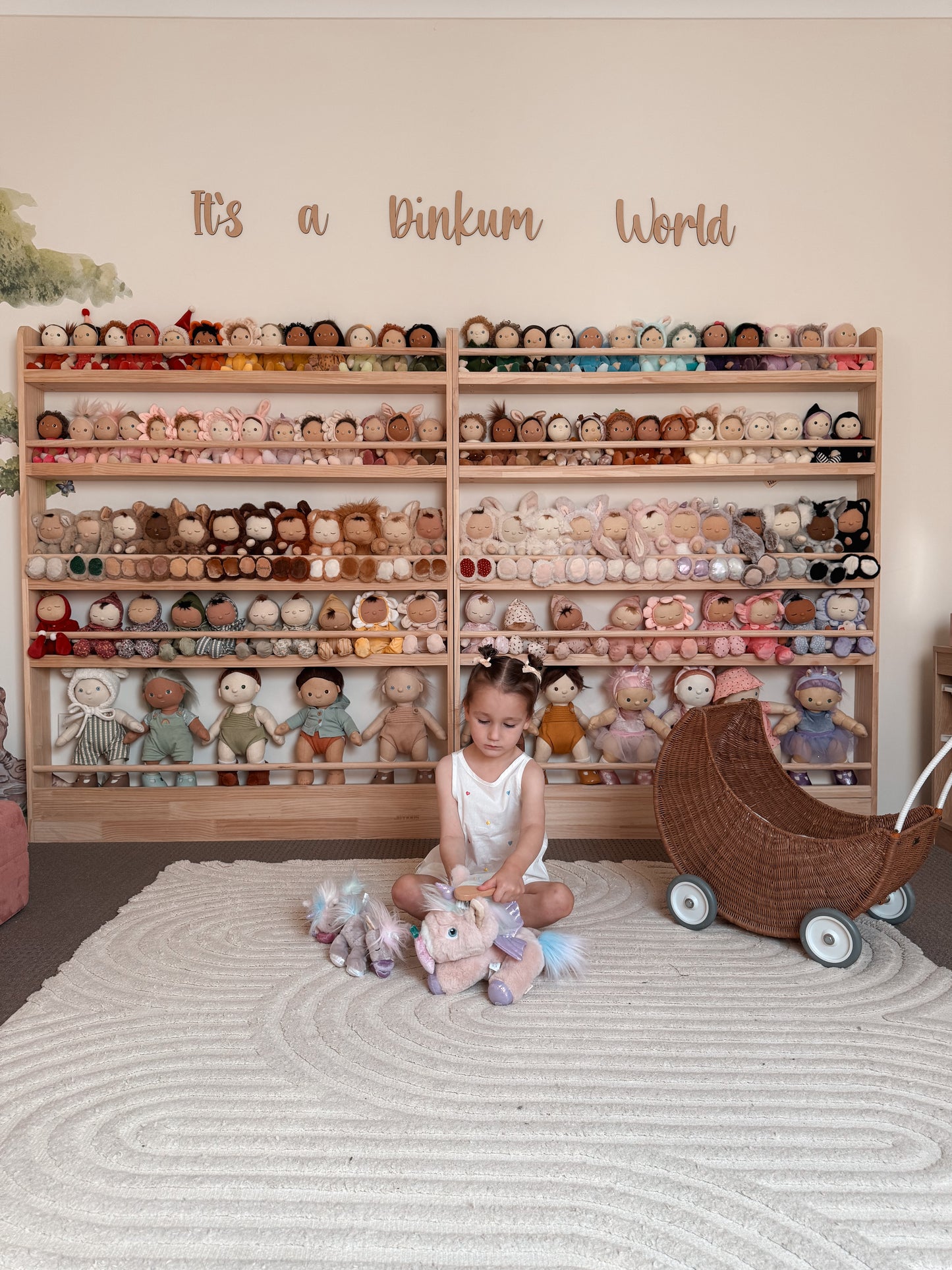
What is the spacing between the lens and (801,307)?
362 cm

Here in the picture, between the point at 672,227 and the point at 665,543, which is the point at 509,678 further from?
the point at 672,227

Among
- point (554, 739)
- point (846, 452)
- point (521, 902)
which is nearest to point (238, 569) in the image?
point (554, 739)

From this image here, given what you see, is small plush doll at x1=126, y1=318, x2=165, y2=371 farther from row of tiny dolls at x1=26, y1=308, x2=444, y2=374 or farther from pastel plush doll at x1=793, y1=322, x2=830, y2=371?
pastel plush doll at x1=793, y1=322, x2=830, y2=371

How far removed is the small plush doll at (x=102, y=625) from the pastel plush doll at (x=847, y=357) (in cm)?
293

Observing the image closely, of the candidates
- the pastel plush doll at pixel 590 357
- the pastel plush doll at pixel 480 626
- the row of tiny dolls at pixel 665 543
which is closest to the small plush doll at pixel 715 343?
the pastel plush doll at pixel 590 357

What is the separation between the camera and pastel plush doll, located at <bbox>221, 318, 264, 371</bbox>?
11.3 feet

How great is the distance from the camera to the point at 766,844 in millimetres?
2268

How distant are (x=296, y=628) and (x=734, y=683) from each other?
1722mm

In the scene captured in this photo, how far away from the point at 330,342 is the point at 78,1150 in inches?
110

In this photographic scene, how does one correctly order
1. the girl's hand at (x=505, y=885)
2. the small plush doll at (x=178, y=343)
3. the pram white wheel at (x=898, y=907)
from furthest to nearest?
the small plush doll at (x=178, y=343), the pram white wheel at (x=898, y=907), the girl's hand at (x=505, y=885)

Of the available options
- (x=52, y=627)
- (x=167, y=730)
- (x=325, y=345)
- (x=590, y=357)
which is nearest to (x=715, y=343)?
(x=590, y=357)

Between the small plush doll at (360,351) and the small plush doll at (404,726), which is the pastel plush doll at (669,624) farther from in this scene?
the small plush doll at (360,351)

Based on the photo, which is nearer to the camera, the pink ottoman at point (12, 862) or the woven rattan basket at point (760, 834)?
the woven rattan basket at point (760, 834)

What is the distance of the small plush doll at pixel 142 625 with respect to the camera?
136 inches
